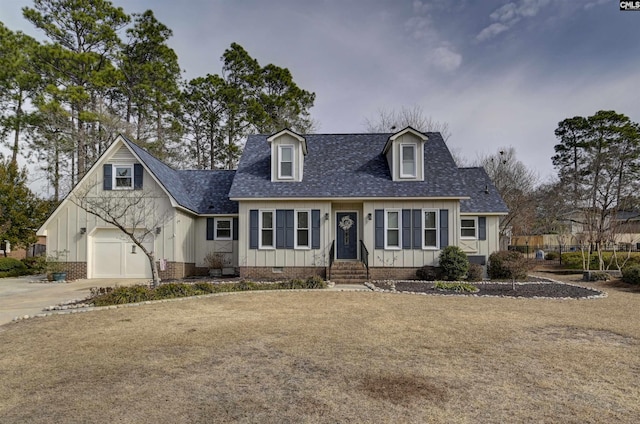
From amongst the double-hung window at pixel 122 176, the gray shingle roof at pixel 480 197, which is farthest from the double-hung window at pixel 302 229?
the double-hung window at pixel 122 176

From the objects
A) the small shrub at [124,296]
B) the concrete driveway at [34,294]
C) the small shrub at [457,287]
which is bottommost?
the concrete driveway at [34,294]

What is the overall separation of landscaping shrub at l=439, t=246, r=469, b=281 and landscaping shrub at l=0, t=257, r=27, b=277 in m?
20.8

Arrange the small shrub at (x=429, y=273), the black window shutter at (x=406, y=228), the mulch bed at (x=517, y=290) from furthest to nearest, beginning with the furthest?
1. the black window shutter at (x=406, y=228)
2. the small shrub at (x=429, y=273)
3. the mulch bed at (x=517, y=290)

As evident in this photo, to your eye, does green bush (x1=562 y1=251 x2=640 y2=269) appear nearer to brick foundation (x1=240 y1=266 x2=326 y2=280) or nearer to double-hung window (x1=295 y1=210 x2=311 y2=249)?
brick foundation (x1=240 y1=266 x2=326 y2=280)

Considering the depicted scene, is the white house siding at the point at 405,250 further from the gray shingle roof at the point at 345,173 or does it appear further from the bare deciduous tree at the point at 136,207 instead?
the bare deciduous tree at the point at 136,207

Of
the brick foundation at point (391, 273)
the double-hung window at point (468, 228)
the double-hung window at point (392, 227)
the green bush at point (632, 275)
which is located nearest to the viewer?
the green bush at point (632, 275)

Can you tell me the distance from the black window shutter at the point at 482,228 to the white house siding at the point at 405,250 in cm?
217

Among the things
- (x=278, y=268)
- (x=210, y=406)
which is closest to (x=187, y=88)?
(x=278, y=268)

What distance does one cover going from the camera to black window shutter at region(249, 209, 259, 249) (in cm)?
1725

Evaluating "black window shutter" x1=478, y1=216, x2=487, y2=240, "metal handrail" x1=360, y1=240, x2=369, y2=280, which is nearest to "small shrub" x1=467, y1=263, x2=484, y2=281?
"black window shutter" x1=478, y1=216, x2=487, y2=240

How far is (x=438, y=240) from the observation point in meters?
17.0

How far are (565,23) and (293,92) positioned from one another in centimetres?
2217

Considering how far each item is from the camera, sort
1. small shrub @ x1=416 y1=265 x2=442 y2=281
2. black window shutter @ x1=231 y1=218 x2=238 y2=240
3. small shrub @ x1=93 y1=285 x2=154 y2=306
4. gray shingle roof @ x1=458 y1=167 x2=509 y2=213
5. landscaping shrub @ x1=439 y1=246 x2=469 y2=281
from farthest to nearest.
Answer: black window shutter @ x1=231 y1=218 x2=238 y2=240
gray shingle roof @ x1=458 y1=167 x2=509 y2=213
small shrub @ x1=416 y1=265 x2=442 y2=281
landscaping shrub @ x1=439 y1=246 x2=469 y2=281
small shrub @ x1=93 y1=285 x2=154 y2=306

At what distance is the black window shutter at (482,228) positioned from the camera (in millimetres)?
18453
